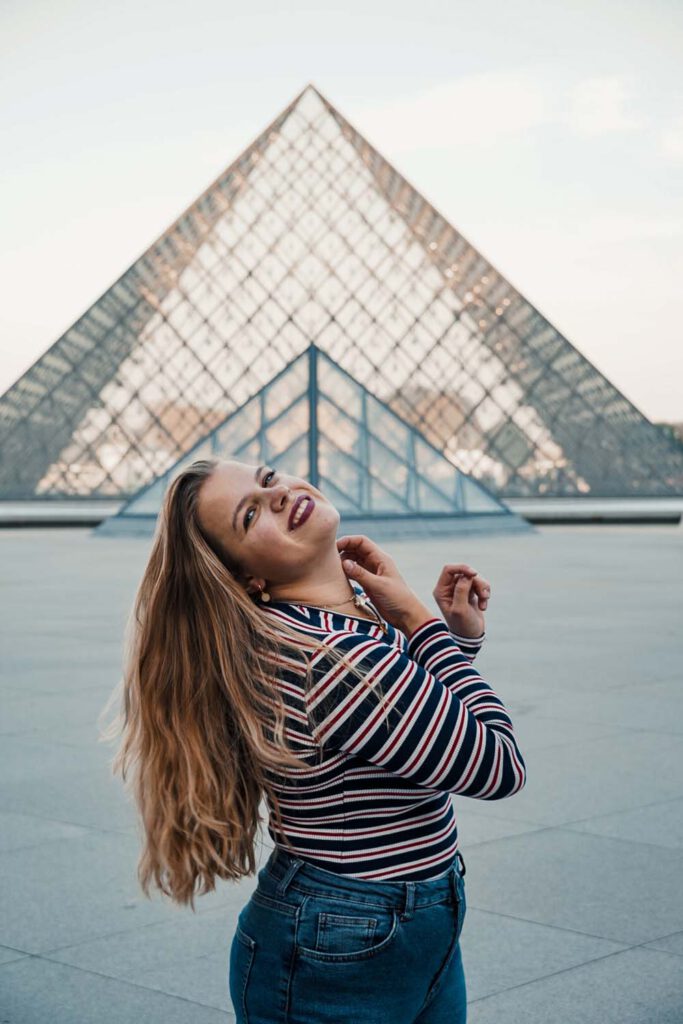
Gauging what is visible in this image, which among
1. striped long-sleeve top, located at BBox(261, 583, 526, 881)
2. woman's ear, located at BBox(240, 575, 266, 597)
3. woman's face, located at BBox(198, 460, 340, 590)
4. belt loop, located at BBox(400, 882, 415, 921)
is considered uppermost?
woman's face, located at BBox(198, 460, 340, 590)

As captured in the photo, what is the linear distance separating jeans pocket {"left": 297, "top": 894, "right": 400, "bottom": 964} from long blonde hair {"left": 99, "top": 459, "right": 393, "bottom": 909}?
131 mm

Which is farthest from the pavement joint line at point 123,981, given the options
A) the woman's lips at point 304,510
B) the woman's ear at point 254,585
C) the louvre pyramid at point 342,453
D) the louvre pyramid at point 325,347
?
the louvre pyramid at point 325,347

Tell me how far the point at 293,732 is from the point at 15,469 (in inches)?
1755

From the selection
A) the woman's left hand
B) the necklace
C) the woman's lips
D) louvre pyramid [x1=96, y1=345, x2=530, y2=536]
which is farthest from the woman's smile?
louvre pyramid [x1=96, y1=345, x2=530, y2=536]

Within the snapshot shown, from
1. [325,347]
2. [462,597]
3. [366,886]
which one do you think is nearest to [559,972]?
[462,597]

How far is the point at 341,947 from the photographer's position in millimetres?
1644

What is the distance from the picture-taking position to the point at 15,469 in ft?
147

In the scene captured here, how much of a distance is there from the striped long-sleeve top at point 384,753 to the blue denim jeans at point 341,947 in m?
0.03

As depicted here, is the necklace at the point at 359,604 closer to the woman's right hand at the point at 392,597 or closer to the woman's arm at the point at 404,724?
the woman's right hand at the point at 392,597

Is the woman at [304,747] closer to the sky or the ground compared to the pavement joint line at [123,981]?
closer to the sky

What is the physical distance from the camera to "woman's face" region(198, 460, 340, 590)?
5.85ft

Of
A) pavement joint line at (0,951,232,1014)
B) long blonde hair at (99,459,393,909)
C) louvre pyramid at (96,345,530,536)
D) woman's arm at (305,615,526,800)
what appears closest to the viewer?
woman's arm at (305,615,526,800)

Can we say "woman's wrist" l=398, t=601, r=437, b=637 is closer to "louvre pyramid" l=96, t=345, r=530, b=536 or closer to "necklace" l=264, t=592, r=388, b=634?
"necklace" l=264, t=592, r=388, b=634

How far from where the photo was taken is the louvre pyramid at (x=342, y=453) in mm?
21375
